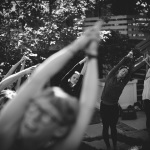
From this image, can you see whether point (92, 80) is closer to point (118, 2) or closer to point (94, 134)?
point (94, 134)

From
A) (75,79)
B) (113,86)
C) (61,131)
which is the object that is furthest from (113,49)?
(61,131)

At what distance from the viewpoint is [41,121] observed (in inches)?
53.3

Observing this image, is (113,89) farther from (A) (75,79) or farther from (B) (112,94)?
(A) (75,79)

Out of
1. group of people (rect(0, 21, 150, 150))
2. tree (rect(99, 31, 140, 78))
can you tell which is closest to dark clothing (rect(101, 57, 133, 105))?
group of people (rect(0, 21, 150, 150))

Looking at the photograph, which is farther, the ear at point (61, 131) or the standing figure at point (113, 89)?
the standing figure at point (113, 89)

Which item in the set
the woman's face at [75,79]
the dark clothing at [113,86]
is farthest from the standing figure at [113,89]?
the woman's face at [75,79]

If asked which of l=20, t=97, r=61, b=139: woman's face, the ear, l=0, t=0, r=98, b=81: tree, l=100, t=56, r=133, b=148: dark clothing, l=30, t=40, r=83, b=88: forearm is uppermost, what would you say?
l=0, t=0, r=98, b=81: tree

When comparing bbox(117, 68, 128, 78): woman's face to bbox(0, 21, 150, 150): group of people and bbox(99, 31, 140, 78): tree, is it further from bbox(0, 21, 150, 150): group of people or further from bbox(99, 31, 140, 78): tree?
bbox(99, 31, 140, 78): tree

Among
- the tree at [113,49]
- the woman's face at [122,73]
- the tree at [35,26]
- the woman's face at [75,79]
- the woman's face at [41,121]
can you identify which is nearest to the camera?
the woman's face at [41,121]

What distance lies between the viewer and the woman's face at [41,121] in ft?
4.42

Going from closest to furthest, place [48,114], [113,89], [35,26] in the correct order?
[48,114] < [113,89] < [35,26]

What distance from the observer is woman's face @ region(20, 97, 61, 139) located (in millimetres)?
1348

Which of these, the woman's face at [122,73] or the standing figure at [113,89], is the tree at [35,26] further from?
the woman's face at [122,73]

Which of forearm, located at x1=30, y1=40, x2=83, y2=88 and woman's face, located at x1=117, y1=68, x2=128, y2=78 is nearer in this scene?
forearm, located at x1=30, y1=40, x2=83, y2=88
